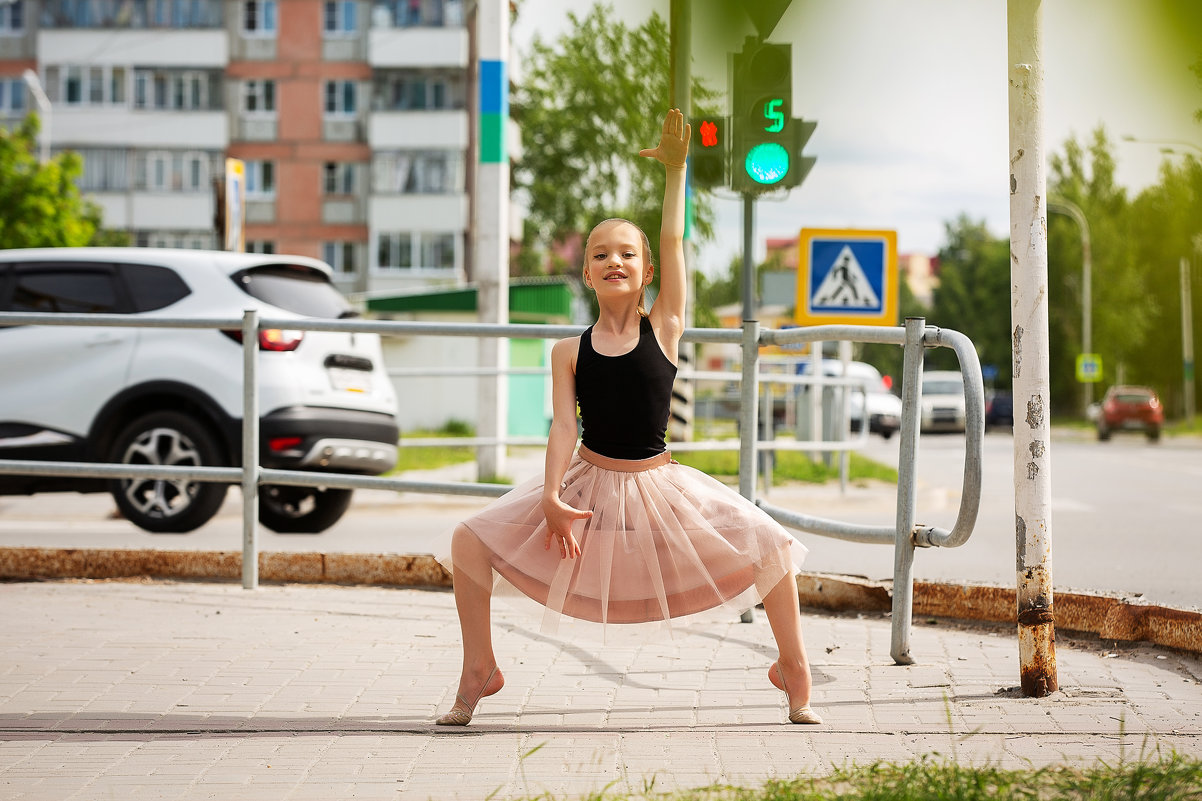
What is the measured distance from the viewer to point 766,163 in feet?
22.6

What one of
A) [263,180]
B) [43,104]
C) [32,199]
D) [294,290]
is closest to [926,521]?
[294,290]

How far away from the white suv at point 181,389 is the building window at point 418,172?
4404cm

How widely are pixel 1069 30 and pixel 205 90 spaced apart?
192 ft

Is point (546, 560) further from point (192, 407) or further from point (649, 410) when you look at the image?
point (192, 407)

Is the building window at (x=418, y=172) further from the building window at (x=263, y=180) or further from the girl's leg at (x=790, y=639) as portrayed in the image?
the girl's leg at (x=790, y=639)

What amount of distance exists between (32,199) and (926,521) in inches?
1216

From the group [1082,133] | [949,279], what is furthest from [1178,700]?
[949,279]

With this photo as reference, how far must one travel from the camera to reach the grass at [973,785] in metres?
2.78

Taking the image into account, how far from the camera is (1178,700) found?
4207 mm

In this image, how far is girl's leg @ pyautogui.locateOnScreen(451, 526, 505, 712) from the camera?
12.4ft

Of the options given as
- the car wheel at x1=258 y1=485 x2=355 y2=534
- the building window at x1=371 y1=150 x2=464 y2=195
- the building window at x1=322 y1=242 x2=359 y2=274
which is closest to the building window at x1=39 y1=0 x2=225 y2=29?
the building window at x1=371 y1=150 x2=464 y2=195

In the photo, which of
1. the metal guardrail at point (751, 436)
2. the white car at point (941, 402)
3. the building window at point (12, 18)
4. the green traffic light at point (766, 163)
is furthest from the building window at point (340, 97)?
the green traffic light at point (766, 163)

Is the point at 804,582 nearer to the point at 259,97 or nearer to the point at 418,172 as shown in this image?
the point at 418,172

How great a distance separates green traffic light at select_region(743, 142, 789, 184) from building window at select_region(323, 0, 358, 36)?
168ft
